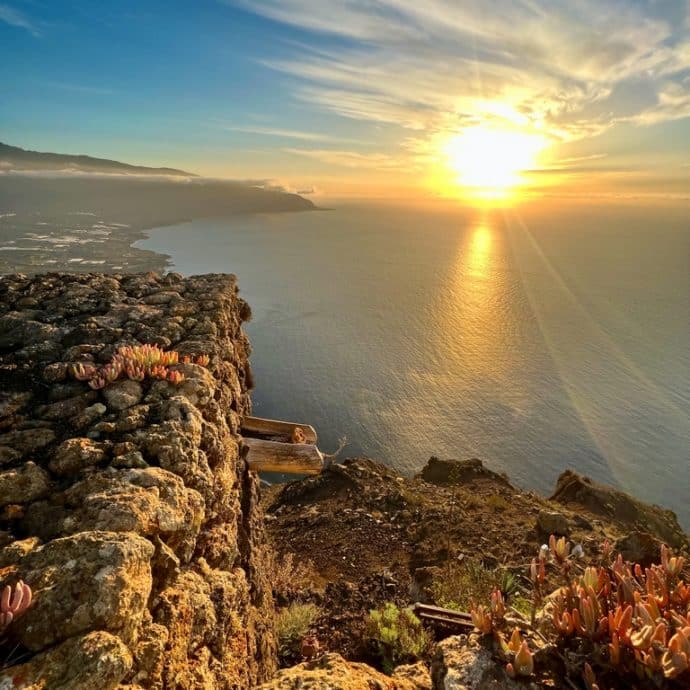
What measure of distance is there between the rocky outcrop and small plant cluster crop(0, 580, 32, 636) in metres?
0.06

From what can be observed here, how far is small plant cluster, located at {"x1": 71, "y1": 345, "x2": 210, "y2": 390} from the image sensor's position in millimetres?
4664

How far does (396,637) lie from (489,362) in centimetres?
4614

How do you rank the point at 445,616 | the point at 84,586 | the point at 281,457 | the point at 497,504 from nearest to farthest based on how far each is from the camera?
the point at 84,586
the point at 445,616
the point at 281,457
the point at 497,504

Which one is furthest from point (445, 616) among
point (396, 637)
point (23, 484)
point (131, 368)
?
point (23, 484)

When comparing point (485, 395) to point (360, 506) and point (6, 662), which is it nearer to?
point (360, 506)

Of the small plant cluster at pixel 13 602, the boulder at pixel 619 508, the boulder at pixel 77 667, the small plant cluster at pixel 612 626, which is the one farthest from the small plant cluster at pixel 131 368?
the boulder at pixel 619 508

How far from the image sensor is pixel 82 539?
2.76 m

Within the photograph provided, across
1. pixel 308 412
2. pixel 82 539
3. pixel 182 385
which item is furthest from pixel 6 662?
pixel 308 412

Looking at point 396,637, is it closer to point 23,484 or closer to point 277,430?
point 277,430

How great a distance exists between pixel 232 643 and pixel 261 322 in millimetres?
59401

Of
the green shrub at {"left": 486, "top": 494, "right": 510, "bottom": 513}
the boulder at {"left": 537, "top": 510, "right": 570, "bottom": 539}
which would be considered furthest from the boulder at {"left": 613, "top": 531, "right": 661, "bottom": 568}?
the green shrub at {"left": 486, "top": 494, "right": 510, "bottom": 513}

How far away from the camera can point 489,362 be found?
49.6m

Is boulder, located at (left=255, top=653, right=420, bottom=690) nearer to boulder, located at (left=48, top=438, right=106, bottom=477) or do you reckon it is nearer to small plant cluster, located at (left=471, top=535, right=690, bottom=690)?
small plant cluster, located at (left=471, top=535, right=690, bottom=690)

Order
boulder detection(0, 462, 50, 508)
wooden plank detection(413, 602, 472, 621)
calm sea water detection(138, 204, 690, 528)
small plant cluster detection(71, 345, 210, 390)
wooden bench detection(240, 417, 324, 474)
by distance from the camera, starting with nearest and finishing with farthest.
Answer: boulder detection(0, 462, 50, 508)
small plant cluster detection(71, 345, 210, 390)
wooden plank detection(413, 602, 472, 621)
wooden bench detection(240, 417, 324, 474)
calm sea water detection(138, 204, 690, 528)
